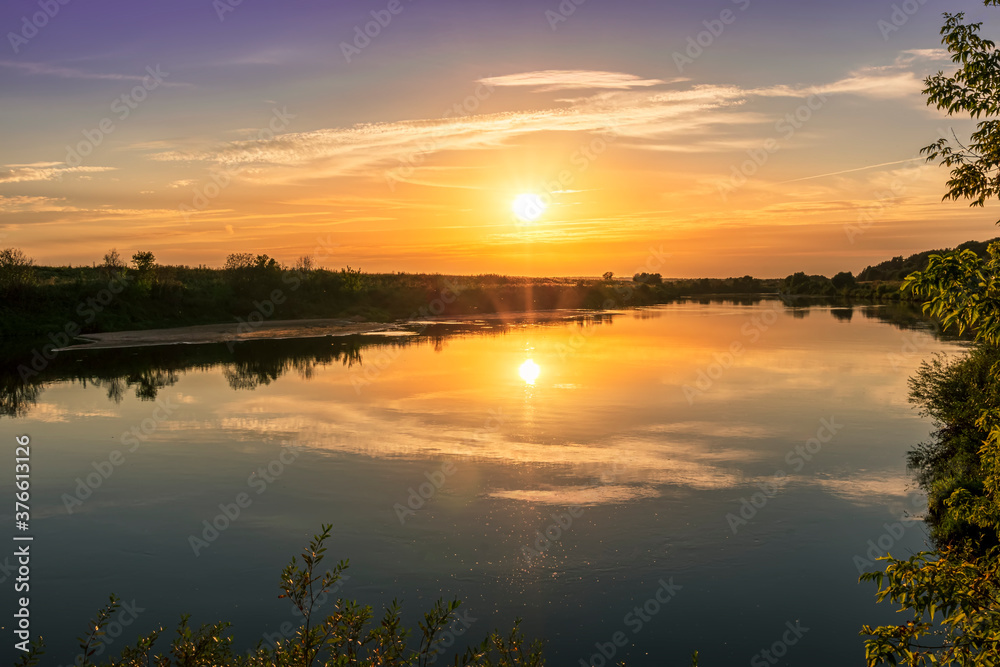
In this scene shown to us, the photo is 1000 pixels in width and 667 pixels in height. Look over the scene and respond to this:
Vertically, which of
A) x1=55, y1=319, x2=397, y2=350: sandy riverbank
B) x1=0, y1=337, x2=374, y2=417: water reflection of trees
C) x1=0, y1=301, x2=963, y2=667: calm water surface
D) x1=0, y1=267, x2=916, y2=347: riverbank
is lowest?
x1=0, y1=301, x2=963, y2=667: calm water surface

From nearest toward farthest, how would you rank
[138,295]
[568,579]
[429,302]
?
[568,579] → [138,295] → [429,302]

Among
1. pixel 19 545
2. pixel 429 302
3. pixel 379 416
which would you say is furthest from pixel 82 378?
pixel 429 302

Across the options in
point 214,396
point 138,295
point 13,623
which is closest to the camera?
point 13,623

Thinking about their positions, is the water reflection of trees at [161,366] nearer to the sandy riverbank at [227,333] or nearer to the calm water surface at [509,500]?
the calm water surface at [509,500]

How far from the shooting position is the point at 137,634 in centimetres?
1150

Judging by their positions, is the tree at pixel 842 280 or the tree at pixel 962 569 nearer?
the tree at pixel 962 569

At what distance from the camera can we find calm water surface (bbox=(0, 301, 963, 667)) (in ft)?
40.3

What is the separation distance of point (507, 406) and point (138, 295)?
45.8 m

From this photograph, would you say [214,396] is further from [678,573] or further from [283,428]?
[678,573]

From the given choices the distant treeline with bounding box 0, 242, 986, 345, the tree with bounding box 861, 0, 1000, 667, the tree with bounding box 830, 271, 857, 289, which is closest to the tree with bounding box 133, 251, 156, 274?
the distant treeline with bounding box 0, 242, 986, 345

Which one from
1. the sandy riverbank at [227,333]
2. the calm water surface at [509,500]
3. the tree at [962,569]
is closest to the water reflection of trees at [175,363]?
the calm water surface at [509,500]

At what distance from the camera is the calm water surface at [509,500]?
40.3ft

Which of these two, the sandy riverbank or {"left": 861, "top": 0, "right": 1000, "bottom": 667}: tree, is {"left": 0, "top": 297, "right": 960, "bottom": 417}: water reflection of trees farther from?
{"left": 861, "top": 0, "right": 1000, "bottom": 667}: tree

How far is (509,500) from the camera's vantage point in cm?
1739
